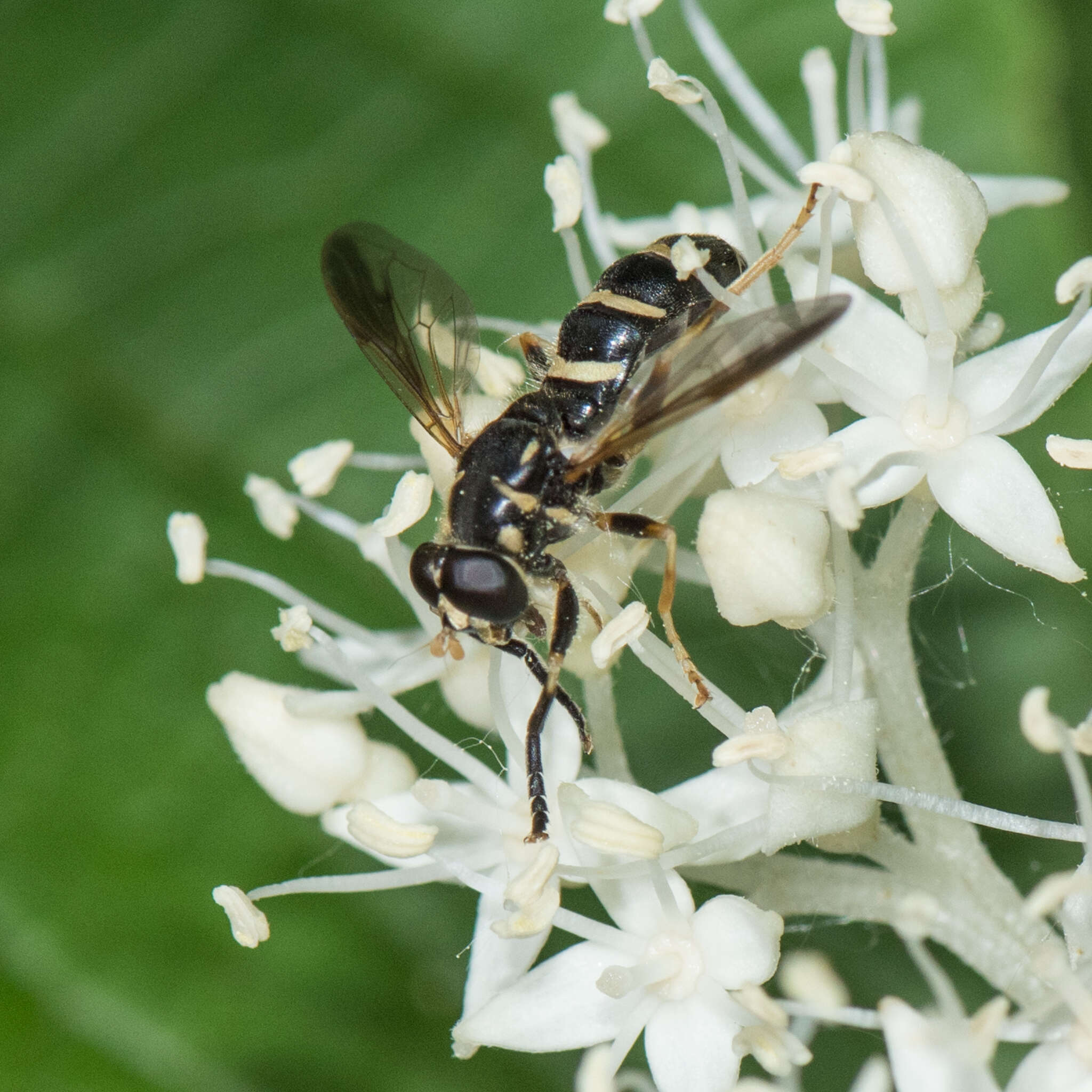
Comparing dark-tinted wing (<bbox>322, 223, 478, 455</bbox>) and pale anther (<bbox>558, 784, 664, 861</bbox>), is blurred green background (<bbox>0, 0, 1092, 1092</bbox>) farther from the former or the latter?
pale anther (<bbox>558, 784, 664, 861</bbox>)

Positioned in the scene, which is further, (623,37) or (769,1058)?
(623,37)

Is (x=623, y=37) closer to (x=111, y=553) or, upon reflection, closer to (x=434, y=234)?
(x=434, y=234)

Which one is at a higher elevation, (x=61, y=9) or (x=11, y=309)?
(x=61, y=9)

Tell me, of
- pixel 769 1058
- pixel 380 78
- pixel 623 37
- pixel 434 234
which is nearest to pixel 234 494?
pixel 434 234

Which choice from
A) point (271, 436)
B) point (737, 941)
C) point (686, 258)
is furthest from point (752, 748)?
point (271, 436)

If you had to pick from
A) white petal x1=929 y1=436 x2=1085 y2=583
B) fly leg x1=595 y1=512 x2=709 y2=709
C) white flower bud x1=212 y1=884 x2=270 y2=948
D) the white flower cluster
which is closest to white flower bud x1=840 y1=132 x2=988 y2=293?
the white flower cluster

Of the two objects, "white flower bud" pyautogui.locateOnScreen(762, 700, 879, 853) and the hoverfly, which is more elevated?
the hoverfly
